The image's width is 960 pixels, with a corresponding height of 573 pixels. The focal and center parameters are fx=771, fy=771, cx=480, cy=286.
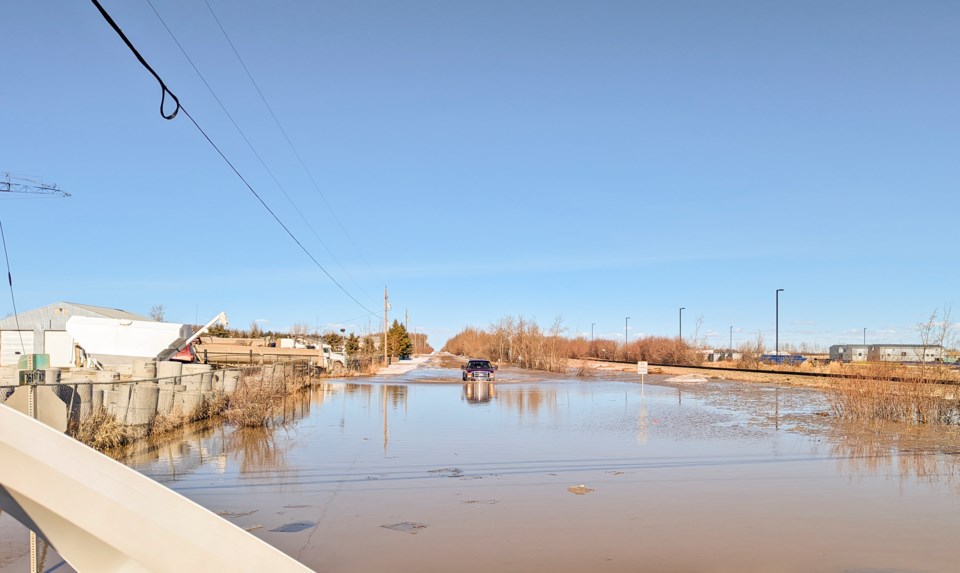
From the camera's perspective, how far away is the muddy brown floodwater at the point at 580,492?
9.16m

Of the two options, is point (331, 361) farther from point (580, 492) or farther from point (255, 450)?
point (580, 492)

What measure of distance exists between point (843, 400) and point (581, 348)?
392 ft

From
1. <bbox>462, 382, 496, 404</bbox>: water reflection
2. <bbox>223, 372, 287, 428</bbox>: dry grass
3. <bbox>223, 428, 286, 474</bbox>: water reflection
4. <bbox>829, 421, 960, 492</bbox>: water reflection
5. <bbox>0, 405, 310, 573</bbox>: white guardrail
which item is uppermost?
<bbox>0, 405, 310, 573</bbox>: white guardrail

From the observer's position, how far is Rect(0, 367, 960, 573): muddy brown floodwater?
916 cm

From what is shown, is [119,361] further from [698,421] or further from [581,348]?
[581,348]

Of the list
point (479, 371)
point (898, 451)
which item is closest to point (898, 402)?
point (898, 451)

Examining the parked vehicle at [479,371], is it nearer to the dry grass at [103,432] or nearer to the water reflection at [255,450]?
the water reflection at [255,450]

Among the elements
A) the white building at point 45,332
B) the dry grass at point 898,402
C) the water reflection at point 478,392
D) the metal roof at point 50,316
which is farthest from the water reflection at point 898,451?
the metal roof at point 50,316

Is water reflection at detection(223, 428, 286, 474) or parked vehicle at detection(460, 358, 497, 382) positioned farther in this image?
parked vehicle at detection(460, 358, 497, 382)

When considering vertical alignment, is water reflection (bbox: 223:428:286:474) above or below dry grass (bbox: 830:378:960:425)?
below

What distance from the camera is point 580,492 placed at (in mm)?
12867

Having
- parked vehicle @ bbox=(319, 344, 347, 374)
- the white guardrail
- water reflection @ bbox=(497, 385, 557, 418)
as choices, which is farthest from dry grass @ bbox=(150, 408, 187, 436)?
parked vehicle @ bbox=(319, 344, 347, 374)

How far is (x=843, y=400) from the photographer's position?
84.7 feet

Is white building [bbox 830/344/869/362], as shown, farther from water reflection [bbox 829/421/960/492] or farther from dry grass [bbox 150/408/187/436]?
dry grass [bbox 150/408/187/436]
